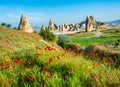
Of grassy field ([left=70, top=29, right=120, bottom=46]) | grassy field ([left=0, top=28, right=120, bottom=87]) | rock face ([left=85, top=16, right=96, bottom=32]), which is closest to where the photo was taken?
grassy field ([left=0, top=28, right=120, bottom=87])

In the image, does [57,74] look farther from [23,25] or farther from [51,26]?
[51,26]

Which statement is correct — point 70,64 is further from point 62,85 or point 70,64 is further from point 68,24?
point 68,24

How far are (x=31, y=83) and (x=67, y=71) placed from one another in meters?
1.13

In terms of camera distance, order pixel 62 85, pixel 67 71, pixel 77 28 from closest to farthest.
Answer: pixel 62 85 < pixel 67 71 < pixel 77 28

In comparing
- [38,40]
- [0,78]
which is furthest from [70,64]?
[38,40]

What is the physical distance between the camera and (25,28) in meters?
71.5

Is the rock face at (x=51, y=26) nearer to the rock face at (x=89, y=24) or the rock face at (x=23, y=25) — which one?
the rock face at (x=89, y=24)

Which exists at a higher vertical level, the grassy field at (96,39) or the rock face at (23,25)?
the rock face at (23,25)

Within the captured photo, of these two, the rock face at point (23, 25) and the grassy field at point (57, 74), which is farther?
the rock face at point (23, 25)

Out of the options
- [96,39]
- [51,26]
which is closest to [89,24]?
[51,26]

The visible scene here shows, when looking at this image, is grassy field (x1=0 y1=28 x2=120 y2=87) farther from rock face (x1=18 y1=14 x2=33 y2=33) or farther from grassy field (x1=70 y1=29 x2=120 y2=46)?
rock face (x1=18 y1=14 x2=33 y2=33)

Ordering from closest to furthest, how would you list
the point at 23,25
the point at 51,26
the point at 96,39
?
the point at 96,39 < the point at 23,25 < the point at 51,26

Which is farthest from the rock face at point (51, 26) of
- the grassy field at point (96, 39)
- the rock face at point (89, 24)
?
the grassy field at point (96, 39)

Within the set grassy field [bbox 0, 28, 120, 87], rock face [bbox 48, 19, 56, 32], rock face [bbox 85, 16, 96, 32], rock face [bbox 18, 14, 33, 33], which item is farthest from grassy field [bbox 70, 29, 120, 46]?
rock face [bbox 48, 19, 56, 32]
